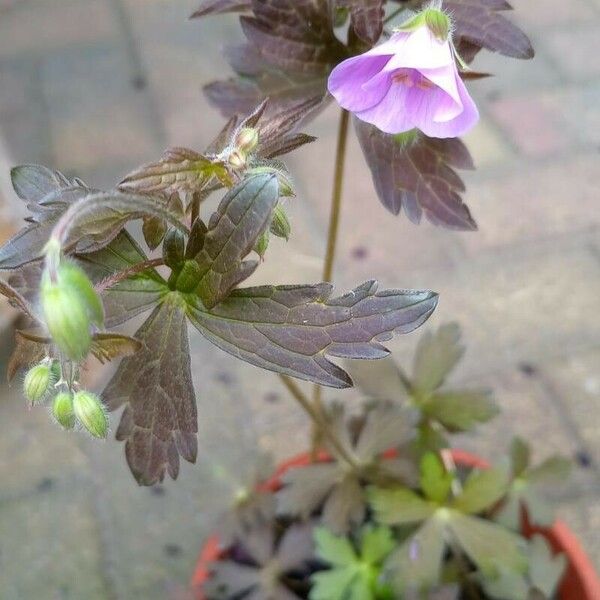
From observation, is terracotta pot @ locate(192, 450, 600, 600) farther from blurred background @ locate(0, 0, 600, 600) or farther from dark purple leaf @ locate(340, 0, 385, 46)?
dark purple leaf @ locate(340, 0, 385, 46)

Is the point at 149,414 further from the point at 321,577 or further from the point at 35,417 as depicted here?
the point at 35,417

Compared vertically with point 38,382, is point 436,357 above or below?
below

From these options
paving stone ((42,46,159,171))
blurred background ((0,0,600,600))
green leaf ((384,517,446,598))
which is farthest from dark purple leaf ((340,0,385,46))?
paving stone ((42,46,159,171))

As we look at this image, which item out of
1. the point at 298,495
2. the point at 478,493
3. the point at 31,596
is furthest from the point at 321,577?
the point at 31,596

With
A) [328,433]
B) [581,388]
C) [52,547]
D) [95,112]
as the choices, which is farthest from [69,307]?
[95,112]

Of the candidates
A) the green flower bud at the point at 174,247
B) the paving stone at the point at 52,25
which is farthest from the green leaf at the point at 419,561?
the paving stone at the point at 52,25

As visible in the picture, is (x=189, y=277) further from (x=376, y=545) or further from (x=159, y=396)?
(x=376, y=545)
